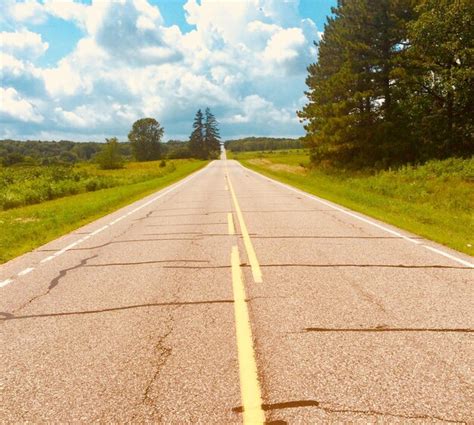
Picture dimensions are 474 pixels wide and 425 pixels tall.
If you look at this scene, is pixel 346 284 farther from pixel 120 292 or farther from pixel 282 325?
pixel 120 292

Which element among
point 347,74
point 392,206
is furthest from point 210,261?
point 347,74

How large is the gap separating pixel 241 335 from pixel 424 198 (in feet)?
50.5

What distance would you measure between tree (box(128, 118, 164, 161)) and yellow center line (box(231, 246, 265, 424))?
120 metres

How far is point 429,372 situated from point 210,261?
14.2ft

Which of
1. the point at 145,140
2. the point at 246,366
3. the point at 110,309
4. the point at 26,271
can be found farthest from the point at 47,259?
the point at 145,140

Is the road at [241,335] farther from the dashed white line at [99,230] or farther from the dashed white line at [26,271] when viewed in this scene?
the dashed white line at [99,230]

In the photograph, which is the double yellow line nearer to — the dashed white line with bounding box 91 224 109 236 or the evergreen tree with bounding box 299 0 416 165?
the dashed white line with bounding box 91 224 109 236

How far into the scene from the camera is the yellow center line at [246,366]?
269 centimetres

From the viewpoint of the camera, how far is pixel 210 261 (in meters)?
6.91

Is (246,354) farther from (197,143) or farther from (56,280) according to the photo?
(197,143)

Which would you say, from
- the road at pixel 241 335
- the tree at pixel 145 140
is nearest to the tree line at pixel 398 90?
the road at pixel 241 335

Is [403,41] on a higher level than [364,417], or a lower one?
higher

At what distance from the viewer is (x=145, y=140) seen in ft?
397

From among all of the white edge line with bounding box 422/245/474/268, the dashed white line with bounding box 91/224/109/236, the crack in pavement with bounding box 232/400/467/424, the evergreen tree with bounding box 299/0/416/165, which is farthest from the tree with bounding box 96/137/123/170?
the crack in pavement with bounding box 232/400/467/424
